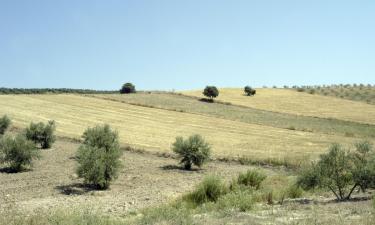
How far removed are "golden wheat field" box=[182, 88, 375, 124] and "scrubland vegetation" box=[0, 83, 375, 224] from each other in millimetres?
1004

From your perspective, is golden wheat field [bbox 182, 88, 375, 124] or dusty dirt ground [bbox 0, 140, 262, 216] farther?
golden wheat field [bbox 182, 88, 375, 124]

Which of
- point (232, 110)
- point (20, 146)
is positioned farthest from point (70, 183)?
point (232, 110)

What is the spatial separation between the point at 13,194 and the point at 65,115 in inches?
1328

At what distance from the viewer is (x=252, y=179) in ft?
76.1

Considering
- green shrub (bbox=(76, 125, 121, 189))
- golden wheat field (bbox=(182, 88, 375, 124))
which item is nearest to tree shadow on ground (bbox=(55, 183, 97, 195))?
green shrub (bbox=(76, 125, 121, 189))

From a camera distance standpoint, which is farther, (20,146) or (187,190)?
(20,146)

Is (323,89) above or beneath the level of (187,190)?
above

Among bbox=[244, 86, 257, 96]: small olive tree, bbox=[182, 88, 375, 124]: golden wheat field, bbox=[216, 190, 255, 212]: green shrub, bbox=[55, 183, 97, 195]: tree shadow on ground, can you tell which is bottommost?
bbox=[55, 183, 97, 195]: tree shadow on ground

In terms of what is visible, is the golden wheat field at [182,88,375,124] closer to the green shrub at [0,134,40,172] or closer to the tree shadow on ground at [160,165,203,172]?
the tree shadow on ground at [160,165,203,172]

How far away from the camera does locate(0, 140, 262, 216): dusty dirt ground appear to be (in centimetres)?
1838

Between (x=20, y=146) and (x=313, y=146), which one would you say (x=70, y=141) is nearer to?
(x=20, y=146)

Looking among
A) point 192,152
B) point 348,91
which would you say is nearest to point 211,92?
point 348,91

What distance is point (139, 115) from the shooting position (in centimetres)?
5659

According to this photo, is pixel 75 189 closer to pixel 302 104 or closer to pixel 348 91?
pixel 302 104
